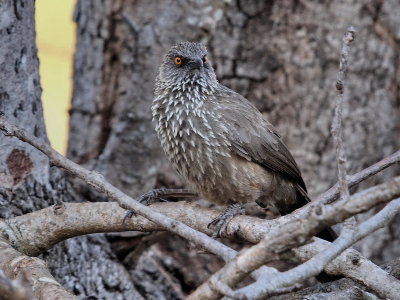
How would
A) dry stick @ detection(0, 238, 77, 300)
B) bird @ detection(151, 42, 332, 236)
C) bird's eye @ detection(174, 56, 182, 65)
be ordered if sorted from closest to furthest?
dry stick @ detection(0, 238, 77, 300)
bird @ detection(151, 42, 332, 236)
bird's eye @ detection(174, 56, 182, 65)

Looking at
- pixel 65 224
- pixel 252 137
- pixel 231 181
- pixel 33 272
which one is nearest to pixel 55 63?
pixel 252 137

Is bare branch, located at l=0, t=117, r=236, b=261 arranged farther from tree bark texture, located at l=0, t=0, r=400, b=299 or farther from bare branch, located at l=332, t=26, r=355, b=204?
tree bark texture, located at l=0, t=0, r=400, b=299

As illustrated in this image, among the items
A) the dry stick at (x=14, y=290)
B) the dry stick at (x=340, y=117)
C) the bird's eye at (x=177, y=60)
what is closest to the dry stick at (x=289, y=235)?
the dry stick at (x=340, y=117)

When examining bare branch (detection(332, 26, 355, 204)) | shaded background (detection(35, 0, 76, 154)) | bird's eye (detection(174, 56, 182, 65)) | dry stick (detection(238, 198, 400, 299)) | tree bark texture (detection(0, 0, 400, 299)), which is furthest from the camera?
shaded background (detection(35, 0, 76, 154))

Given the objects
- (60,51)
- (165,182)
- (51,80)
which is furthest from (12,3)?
(51,80)

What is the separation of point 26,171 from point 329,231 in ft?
7.01

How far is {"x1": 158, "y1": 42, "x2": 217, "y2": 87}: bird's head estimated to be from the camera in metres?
5.11

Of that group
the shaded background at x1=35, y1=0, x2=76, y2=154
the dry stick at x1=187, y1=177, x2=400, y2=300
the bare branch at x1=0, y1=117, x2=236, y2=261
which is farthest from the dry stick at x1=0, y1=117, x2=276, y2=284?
the shaded background at x1=35, y1=0, x2=76, y2=154

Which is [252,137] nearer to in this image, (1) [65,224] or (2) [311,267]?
(1) [65,224]

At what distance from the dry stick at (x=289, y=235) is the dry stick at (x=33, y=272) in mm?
873

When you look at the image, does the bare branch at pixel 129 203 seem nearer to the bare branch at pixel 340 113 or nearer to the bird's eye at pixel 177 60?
the bare branch at pixel 340 113

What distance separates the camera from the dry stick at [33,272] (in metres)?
3.49

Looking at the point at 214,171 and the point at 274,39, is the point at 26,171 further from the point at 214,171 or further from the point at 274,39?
the point at 274,39

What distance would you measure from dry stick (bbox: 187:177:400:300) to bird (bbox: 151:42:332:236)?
5.09 feet
